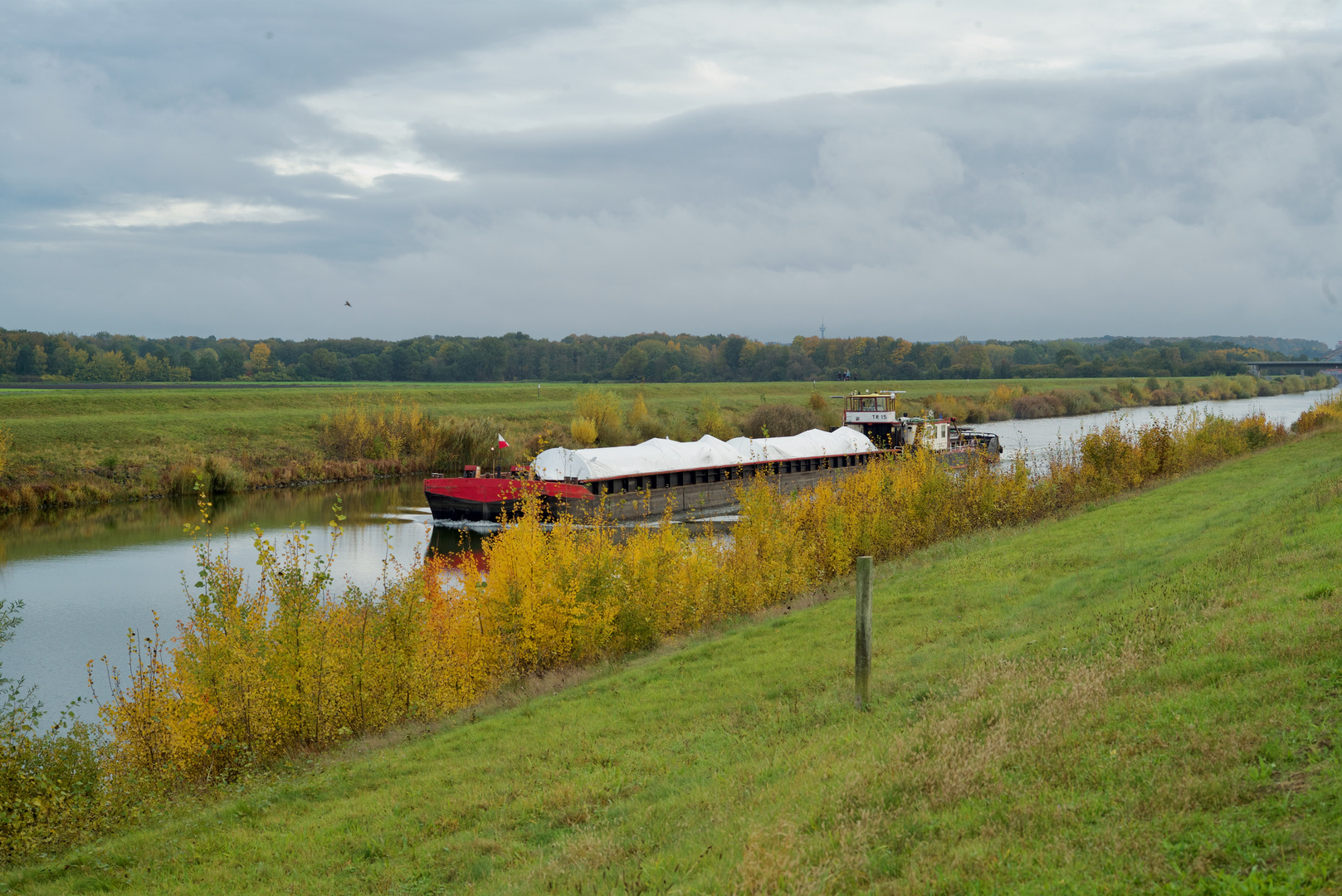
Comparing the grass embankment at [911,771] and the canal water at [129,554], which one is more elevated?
the grass embankment at [911,771]

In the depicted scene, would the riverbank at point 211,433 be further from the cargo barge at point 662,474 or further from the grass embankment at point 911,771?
the grass embankment at point 911,771

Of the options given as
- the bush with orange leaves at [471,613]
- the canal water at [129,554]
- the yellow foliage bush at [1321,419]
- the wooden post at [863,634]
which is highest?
the yellow foliage bush at [1321,419]

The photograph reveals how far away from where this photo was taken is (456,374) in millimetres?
174375

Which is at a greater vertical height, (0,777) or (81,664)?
(0,777)

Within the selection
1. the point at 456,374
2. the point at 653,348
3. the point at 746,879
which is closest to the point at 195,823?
the point at 746,879

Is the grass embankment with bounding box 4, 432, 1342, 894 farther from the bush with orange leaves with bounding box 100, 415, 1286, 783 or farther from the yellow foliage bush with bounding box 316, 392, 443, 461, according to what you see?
the yellow foliage bush with bounding box 316, 392, 443, 461

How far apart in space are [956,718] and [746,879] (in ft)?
10.8

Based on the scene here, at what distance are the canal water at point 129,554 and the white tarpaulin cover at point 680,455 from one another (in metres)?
5.81

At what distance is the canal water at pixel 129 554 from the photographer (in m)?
24.4

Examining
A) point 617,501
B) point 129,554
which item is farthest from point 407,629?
point 617,501

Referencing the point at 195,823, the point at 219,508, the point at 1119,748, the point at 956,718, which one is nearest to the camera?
the point at 1119,748

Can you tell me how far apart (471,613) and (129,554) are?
25009mm

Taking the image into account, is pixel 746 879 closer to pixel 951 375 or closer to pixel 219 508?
pixel 219 508

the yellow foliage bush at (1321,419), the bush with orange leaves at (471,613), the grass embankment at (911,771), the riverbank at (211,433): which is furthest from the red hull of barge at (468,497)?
the yellow foliage bush at (1321,419)
